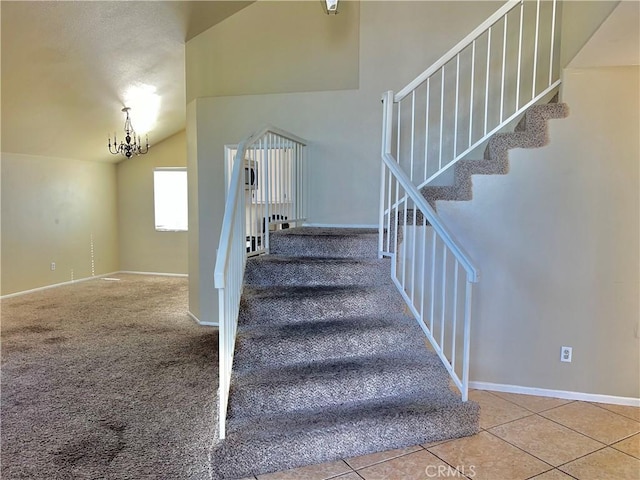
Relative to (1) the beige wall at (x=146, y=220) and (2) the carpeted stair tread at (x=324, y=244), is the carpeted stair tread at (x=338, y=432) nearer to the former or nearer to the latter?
(2) the carpeted stair tread at (x=324, y=244)

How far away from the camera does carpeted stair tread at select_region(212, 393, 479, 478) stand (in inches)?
80.4

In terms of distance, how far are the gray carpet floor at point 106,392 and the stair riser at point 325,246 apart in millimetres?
1220

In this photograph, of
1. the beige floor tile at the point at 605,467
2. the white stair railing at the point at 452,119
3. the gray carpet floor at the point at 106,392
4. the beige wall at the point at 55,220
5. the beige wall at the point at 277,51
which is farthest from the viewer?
the beige wall at the point at 55,220

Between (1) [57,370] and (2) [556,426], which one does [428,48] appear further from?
(1) [57,370]

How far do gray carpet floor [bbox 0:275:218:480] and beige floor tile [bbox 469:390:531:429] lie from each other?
69.7 inches

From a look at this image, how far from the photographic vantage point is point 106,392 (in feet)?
10.2

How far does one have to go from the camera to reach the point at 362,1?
4184 millimetres

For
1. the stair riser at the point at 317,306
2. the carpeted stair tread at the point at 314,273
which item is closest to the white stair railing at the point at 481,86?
the carpeted stair tread at the point at 314,273

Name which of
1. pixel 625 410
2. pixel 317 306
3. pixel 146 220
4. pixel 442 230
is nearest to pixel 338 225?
pixel 317 306

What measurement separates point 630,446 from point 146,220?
7893 mm

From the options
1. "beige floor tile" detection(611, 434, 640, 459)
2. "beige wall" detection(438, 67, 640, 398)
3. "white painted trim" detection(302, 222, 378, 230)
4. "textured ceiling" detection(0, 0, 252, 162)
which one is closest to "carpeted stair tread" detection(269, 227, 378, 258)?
"beige wall" detection(438, 67, 640, 398)

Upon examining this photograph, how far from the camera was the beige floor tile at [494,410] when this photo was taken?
270 cm

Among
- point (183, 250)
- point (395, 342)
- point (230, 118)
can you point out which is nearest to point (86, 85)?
point (230, 118)

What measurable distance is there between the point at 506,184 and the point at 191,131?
351cm
